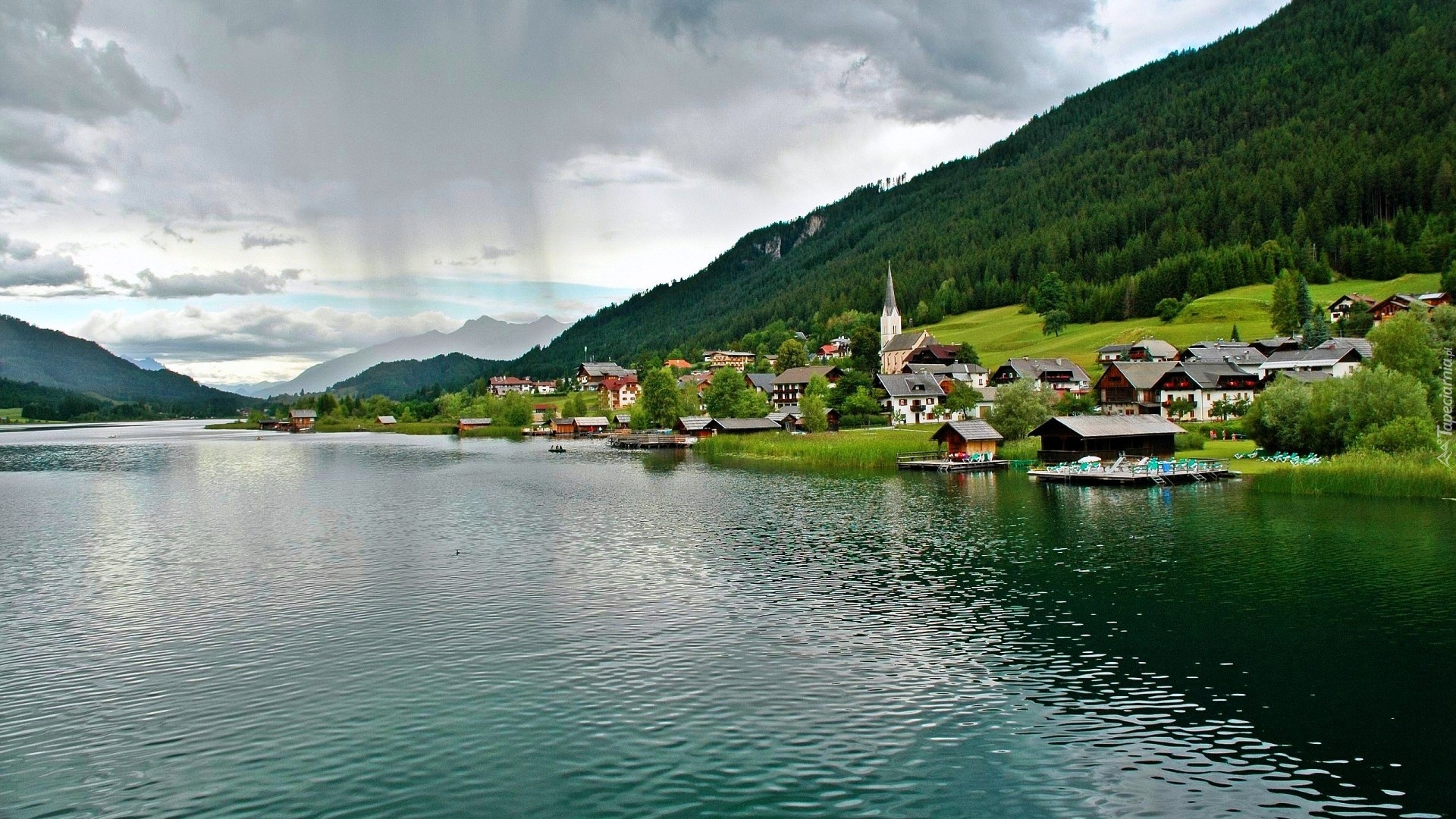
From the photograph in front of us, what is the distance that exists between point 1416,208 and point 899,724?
22148 centimetres

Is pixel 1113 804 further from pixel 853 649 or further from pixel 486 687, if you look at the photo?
pixel 486 687

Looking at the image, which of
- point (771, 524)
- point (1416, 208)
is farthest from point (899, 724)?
point (1416, 208)

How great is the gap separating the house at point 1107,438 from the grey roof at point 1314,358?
38525 mm

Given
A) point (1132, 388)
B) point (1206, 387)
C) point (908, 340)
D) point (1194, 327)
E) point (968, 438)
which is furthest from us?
point (908, 340)

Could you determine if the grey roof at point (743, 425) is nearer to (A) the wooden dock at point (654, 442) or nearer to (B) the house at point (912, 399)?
(A) the wooden dock at point (654, 442)

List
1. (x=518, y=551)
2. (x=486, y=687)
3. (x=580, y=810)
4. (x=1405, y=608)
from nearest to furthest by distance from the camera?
(x=580, y=810) < (x=486, y=687) < (x=1405, y=608) < (x=518, y=551)

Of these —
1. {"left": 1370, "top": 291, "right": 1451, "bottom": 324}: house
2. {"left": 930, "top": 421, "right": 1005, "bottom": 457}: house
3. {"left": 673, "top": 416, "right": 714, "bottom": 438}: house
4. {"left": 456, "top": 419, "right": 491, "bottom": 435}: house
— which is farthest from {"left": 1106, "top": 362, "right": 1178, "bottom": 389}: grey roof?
{"left": 456, "top": 419, "right": 491, "bottom": 435}: house

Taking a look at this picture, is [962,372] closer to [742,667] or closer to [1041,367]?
[1041,367]

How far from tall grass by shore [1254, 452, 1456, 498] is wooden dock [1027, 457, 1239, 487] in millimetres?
6876

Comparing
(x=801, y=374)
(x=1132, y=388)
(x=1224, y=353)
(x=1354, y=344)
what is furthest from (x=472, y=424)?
(x=1354, y=344)

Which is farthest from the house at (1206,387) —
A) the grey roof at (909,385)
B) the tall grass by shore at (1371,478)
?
the tall grass by shore at (1371,478)

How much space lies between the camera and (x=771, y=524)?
50500 millimetres

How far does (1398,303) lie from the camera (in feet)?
429

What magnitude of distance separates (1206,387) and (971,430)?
37741mm
